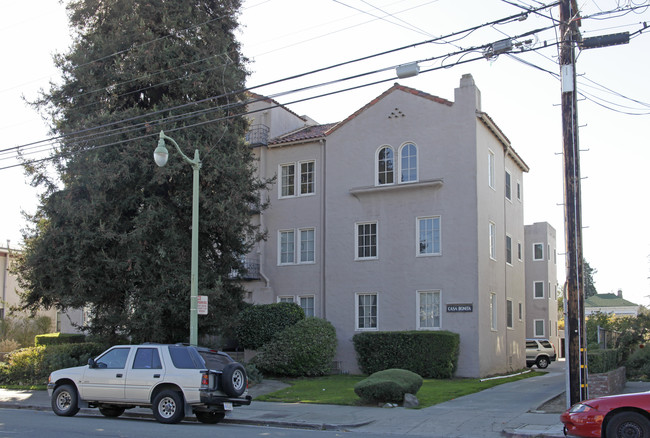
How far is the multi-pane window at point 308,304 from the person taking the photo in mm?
28438

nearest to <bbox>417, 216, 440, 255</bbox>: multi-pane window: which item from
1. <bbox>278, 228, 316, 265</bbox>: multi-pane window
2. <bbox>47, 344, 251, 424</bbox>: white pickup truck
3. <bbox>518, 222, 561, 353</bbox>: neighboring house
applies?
<bbox>278, 228, 316, 265</bbox>: multi-pane window

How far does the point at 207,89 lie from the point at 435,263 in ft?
34.9

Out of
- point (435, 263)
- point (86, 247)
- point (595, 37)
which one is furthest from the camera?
point (435, 263)

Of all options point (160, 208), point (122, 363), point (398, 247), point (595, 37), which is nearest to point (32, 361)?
point (160, 208)

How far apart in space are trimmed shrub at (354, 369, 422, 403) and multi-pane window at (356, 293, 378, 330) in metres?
10.1

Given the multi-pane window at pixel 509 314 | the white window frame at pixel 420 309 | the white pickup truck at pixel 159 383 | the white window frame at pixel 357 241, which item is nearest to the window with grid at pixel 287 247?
the white window frame at pixel 357 241

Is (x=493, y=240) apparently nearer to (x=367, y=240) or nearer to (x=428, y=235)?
(x=428, y=235)

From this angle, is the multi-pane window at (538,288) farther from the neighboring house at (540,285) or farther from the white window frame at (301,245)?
the white window frame at (301,245)

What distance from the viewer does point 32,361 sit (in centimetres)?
2291

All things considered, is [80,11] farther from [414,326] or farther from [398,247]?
[414,326]

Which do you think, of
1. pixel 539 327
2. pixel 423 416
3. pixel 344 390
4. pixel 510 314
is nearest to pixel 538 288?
A: pixel 539 327

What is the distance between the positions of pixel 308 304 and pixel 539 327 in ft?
71.3

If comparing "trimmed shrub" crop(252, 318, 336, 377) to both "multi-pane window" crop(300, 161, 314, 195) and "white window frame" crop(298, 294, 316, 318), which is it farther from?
"multi-pane window" crop(300, 161, 314, 195)

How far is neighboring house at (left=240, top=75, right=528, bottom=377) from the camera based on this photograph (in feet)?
84.0
